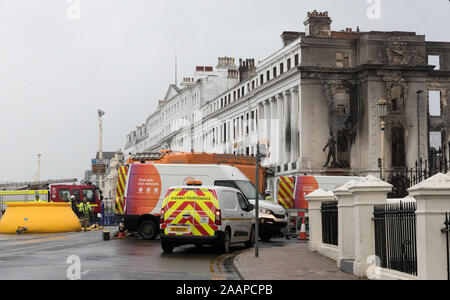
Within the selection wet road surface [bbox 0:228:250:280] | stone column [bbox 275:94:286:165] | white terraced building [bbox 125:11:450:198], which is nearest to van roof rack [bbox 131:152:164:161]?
wet road surface [bbox 0:228:250:280]

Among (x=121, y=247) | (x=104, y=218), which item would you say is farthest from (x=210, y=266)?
(x=104, y=218)

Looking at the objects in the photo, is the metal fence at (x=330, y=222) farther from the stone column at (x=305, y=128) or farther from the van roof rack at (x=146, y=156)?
the stone column at (x=305, y=128)

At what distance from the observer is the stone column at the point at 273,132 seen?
2896 inches

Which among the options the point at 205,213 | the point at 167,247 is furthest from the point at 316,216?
the point at 167,247

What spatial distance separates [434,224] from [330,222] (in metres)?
8.73

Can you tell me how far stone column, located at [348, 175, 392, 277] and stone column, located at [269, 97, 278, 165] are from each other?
195 ft

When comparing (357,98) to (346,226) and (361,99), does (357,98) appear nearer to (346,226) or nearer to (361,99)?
(361,99)

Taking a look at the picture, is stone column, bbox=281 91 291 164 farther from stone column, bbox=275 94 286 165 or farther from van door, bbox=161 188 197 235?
van door, bbox=161 188 197 235

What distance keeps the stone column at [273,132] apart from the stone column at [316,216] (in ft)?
172

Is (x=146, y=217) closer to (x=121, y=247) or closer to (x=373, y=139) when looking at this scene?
(x=121, y=247)

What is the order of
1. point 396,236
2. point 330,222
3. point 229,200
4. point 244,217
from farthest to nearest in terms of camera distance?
point 244,217 < point 229,200 < point 330,222 < point 396,236

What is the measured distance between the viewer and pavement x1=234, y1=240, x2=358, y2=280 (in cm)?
1377

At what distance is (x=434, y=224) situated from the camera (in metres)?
10.1

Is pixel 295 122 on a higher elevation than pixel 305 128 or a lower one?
higher
